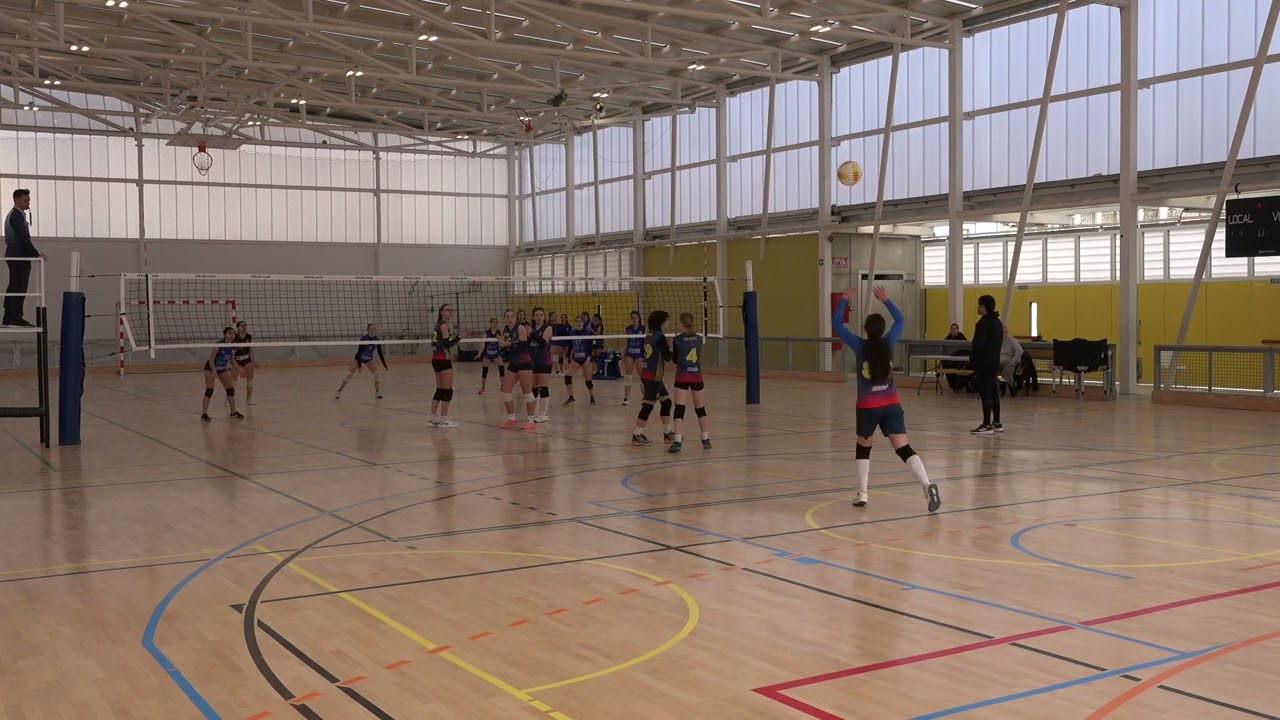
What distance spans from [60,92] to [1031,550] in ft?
114

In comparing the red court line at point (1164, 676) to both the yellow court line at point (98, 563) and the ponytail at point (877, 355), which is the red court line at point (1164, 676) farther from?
the yellow court line at point (98, 563)

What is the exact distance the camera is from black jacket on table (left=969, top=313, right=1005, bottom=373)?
14688mm

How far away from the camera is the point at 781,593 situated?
21.2 ft

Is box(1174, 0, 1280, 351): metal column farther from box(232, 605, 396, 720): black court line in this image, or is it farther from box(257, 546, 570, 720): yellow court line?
A: box(232, 605, 396, 720): black court line

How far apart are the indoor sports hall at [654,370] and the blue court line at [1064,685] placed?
2 cm

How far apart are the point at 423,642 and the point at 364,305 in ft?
109

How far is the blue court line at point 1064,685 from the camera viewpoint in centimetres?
445

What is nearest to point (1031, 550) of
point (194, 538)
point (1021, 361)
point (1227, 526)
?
point (1227, 526)

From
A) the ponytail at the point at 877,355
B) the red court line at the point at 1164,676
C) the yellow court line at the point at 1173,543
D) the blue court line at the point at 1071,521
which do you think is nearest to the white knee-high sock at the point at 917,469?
the ponytail at the point at 877,355

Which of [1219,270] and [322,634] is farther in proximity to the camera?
[1219,270]

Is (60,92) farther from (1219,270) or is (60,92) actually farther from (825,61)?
(1219,270)

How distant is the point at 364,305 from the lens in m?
37.6

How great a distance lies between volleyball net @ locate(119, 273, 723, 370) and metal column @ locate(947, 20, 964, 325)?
780 cm

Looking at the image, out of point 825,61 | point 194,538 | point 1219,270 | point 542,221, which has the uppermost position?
point 825,61
